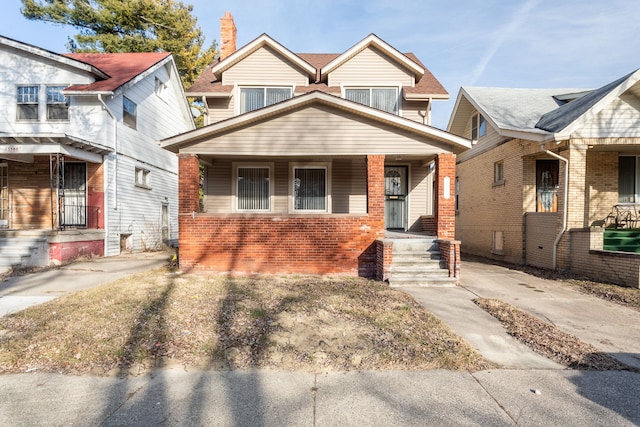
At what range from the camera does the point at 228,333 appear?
14.4ft

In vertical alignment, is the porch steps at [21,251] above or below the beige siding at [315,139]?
below

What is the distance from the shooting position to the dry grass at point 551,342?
379 centimetres

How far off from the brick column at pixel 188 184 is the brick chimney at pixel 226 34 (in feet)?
21.3

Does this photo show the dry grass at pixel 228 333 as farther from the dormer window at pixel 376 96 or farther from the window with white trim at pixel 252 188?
the dormer window at pixel 376 96

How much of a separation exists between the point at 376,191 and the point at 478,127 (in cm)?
875

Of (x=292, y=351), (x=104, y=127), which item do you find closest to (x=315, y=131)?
(x=292, y=351)

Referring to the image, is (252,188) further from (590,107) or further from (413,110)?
(590,107)

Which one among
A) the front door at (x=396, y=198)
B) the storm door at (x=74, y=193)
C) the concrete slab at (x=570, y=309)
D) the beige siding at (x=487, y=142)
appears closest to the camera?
the concrete slab at (x=570, y=309)

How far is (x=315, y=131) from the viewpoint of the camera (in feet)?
27.6

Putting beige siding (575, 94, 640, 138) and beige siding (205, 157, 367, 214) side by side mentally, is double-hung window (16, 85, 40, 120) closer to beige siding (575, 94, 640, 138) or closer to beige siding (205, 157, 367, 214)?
beige siding (205, 157, 367, 214)

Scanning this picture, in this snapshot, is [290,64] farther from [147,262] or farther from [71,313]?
[71,313]

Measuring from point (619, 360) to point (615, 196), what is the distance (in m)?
9.85

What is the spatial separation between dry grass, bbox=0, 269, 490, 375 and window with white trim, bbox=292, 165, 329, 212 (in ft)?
14.6

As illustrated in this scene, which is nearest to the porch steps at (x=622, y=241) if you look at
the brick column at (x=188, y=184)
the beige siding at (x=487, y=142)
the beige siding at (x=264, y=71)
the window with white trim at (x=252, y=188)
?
the beige siding at (x=487, y=142)
